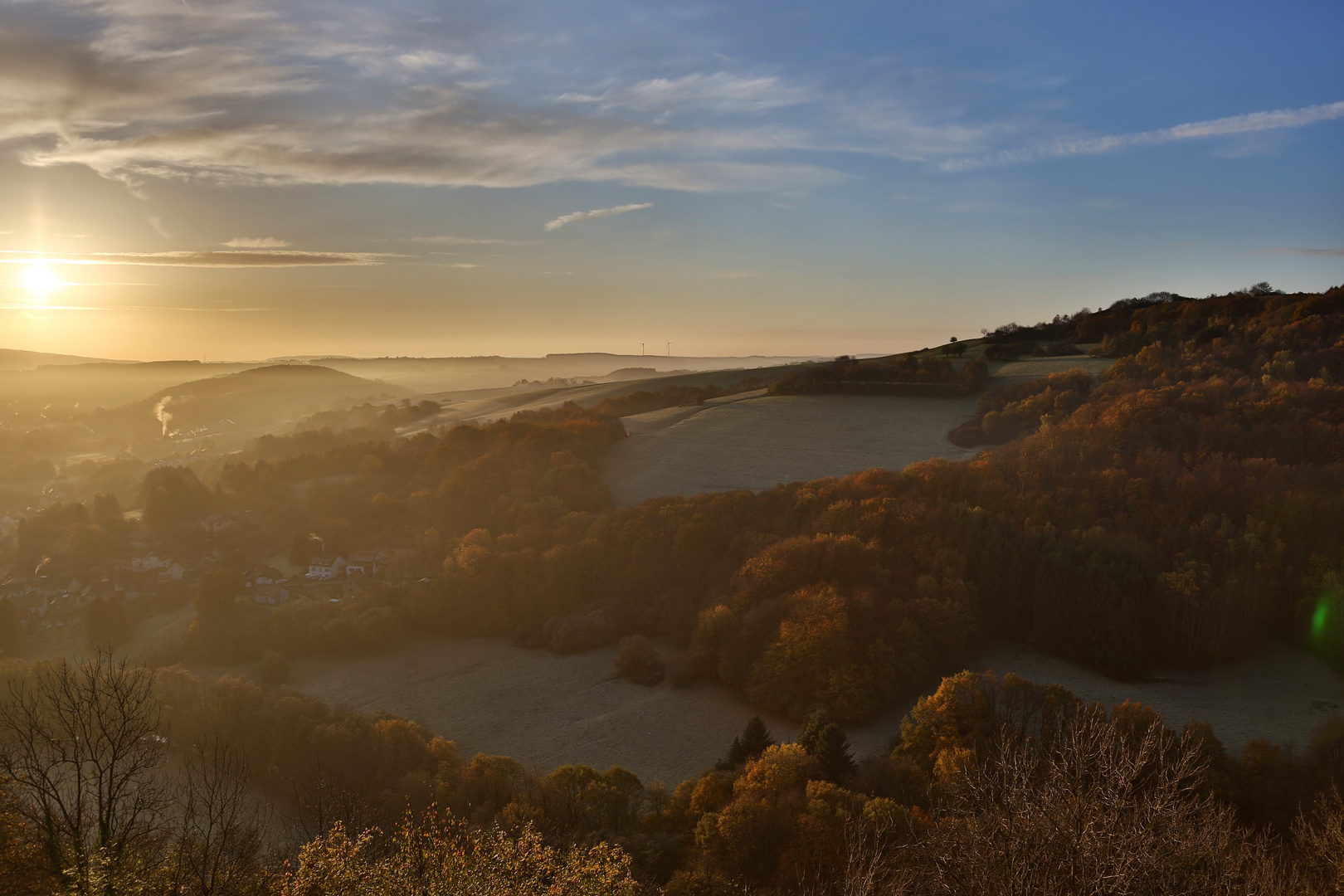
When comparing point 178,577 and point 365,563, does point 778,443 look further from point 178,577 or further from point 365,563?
point 178,577

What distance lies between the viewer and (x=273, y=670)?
41.3 m

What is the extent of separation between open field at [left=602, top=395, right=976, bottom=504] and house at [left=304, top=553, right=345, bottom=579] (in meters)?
22.2

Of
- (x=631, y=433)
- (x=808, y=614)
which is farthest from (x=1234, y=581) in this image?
(x=631, y=433)

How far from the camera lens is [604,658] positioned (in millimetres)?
41719

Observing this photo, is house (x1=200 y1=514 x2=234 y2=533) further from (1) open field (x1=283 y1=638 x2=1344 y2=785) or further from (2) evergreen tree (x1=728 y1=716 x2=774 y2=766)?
(2) evergreen tree (x1=728 y1=716 x2=774 y2=766)

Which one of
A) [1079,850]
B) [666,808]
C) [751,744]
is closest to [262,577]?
[751,744]

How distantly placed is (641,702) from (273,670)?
21.2 m

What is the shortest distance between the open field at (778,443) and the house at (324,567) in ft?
72.7

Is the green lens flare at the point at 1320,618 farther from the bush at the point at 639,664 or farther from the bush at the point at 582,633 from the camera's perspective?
the bush at the point at 582,633

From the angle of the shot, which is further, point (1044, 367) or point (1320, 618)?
point (1044, 367)

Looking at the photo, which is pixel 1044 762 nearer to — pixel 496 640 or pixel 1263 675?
pixel 1263 675

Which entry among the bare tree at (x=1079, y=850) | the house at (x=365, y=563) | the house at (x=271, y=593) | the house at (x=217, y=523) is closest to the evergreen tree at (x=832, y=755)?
the bare tree at (x=1079, y=850)

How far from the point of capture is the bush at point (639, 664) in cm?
3875

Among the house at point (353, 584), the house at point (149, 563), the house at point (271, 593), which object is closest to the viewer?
the house at point (353, 584)
